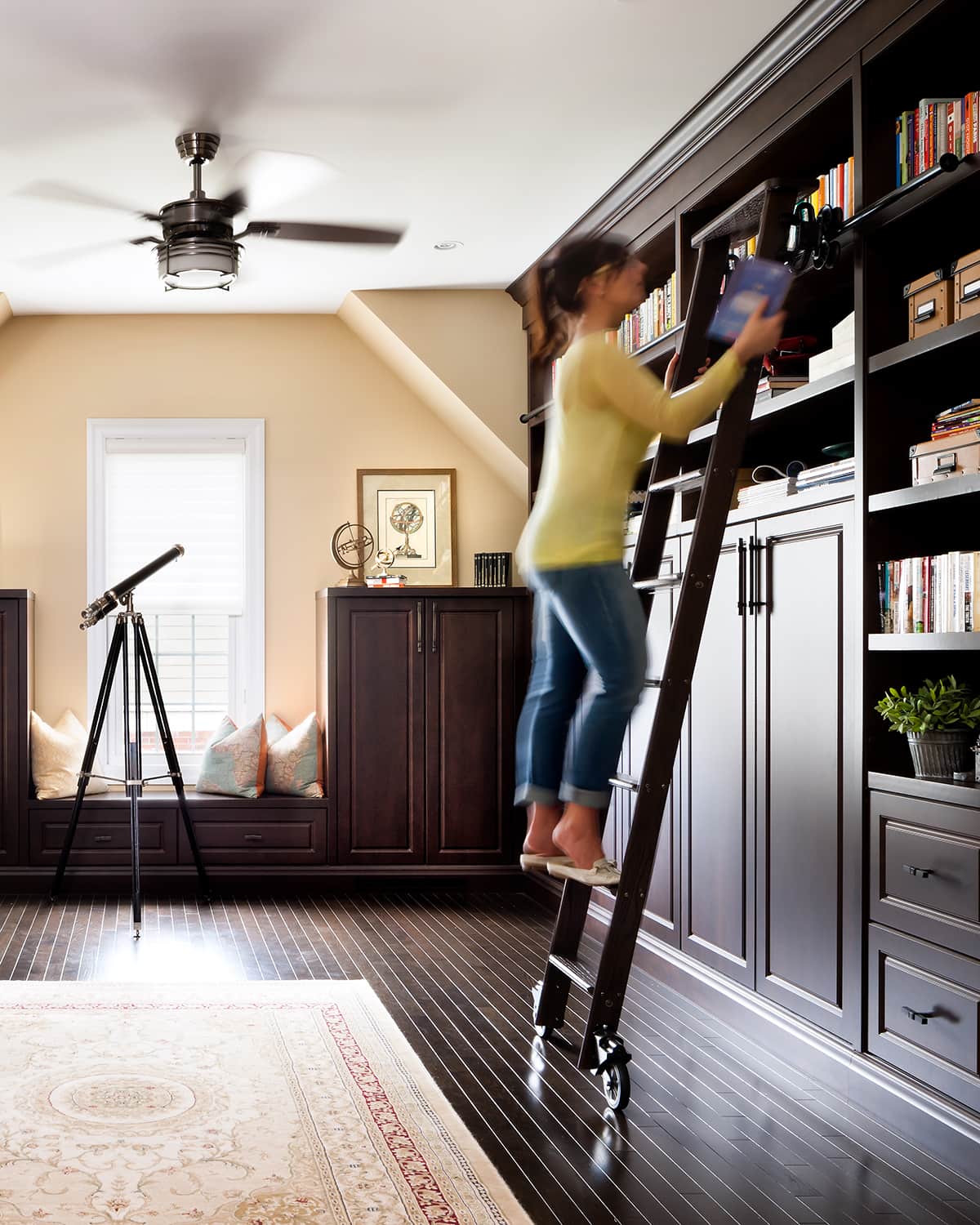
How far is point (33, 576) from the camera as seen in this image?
6.05 m

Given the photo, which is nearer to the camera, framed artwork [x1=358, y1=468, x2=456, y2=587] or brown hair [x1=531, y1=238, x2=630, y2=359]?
brown hair [x1=531, y1=238, x2=630, y2=359]

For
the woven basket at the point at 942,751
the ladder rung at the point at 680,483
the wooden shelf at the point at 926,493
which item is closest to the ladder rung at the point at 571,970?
the woven basket at the point at 942,751

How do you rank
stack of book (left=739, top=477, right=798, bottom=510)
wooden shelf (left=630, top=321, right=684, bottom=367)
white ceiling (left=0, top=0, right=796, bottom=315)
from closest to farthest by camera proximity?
white ceiling (left=0, top=0, right=796, bottom=315), stack of book (left=739, top=477, right=798, bottom=510), wooden shelf (left=630, top=321, right=684, bottom=367)

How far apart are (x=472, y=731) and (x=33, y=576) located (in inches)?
97.3

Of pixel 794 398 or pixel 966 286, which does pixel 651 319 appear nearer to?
pixel 794 398

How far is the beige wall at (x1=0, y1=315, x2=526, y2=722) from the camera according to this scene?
19.9ft

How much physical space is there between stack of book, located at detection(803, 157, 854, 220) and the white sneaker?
180 cm

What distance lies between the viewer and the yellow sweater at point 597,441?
8.74 feet

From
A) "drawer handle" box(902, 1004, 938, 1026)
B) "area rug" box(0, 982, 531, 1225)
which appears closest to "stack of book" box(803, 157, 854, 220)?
"drawer handle" box(902, 1004, 938, 1026)

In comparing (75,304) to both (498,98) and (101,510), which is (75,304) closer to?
(101,510)

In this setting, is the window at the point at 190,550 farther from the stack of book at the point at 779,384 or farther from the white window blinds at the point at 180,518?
the stack of book at the point at 779,384

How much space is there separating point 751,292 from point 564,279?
1.46ft

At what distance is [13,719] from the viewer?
5.53 meters

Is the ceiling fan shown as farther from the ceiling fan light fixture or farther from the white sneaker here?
the white sneaker
